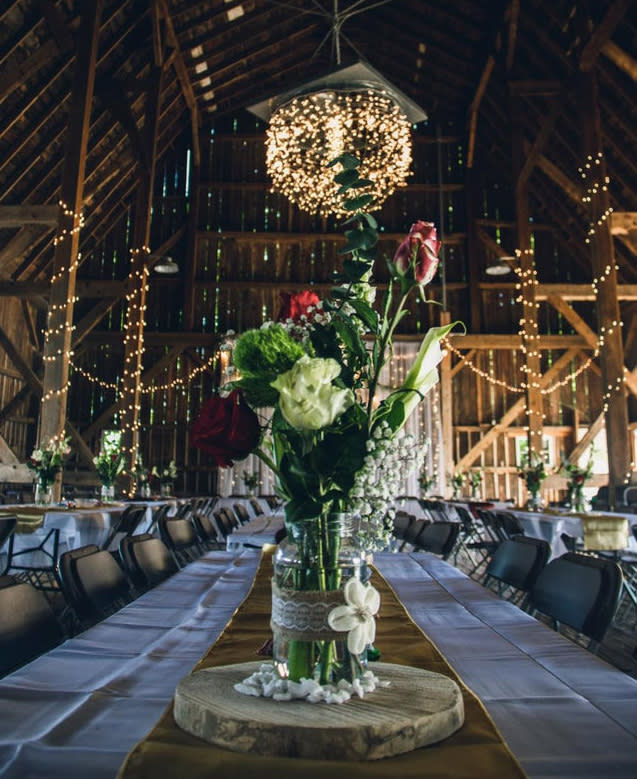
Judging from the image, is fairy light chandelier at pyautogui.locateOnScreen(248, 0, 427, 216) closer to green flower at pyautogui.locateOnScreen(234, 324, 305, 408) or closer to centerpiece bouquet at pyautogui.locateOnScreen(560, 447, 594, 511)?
centerpiece bouquet at pyautogui.locateOnScreen(560, 447, 594, 511)

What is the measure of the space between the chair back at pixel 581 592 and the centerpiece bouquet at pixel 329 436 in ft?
3.27

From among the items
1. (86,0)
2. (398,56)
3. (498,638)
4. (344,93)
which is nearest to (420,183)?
(398,56)

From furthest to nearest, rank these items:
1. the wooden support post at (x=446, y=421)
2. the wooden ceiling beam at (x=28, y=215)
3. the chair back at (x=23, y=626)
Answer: the wooden support post at (x=446, y=421) < the wooden ceiling beam at (x=28, y=215) < the chair back at (x=23, y=626)

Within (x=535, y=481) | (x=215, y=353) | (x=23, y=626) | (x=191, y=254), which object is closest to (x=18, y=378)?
(x=191, y=254)

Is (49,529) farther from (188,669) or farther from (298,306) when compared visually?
(298,306)

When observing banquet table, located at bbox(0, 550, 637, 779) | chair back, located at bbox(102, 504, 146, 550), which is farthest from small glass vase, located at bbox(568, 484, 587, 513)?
banquet table, located at bbox(0, 550, 637, 779)

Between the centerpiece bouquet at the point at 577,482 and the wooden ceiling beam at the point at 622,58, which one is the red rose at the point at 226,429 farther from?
the wooden ceiling beam at the point at 622,58

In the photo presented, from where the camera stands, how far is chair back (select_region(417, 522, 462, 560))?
3820 mm

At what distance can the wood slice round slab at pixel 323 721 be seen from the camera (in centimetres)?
79

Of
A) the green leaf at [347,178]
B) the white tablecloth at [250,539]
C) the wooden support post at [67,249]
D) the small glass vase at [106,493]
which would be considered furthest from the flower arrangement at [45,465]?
the green leaf at [347,178]

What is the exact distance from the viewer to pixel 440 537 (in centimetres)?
400

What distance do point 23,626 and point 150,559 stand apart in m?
1.14

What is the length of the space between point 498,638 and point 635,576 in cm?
404

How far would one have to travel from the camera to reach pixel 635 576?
4.95 m
